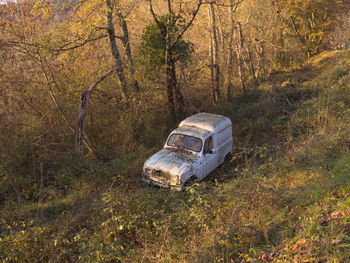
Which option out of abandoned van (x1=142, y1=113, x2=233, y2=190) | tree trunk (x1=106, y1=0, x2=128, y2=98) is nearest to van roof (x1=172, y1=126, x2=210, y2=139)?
abandoned van (x1=142, y1=113, x2=233, y2=190)

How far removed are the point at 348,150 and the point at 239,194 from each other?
3.15 metres

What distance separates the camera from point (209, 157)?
8.76 meters

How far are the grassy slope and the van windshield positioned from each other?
1137 millimetres

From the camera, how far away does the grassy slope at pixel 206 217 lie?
170 inches

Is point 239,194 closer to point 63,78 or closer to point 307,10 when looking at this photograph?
point 63,78

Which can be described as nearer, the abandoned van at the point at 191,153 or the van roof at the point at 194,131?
the abandoned van at the point at 191,153

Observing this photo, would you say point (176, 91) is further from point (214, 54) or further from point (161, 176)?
point (161, 176)

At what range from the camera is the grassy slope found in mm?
4308

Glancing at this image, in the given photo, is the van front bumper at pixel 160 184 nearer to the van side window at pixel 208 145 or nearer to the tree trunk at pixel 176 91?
the van side window at pixel 208 145

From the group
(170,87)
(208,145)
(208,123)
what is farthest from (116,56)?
(208,145)

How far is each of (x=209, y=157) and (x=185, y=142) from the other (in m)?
0.84

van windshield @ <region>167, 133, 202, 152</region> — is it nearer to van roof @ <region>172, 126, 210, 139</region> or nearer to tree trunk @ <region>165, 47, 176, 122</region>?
van roof @ <region>172, 126, 210, 139</region>

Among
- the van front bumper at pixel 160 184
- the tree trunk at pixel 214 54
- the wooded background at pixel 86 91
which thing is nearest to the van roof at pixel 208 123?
the wooded background at pixel 86 91

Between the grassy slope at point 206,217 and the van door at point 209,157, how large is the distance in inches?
15.1
